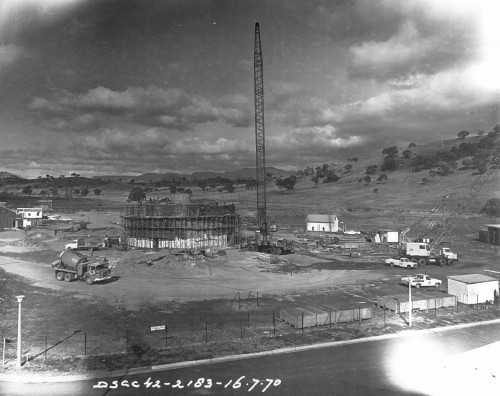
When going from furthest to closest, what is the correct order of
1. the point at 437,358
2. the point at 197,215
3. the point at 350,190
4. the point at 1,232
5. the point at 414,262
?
the point at 350,190, the point at 1,232, the point at 197,215, the point at 414,262, the point at 437,358

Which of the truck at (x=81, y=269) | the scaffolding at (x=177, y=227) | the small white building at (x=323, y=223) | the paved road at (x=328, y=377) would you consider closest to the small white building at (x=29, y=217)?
the scaffolding at (x=177, y=227)

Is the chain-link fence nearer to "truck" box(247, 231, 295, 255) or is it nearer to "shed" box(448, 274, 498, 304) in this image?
"shed" box(448, 274, 498, 304)

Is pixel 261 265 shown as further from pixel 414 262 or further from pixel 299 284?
pixel 414 262

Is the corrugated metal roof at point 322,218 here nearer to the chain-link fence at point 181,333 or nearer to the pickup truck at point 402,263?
the pickup truck at point 402,263

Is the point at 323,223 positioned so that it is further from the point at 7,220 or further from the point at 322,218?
the point at 7,220

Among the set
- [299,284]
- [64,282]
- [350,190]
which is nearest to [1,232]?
[64,282]

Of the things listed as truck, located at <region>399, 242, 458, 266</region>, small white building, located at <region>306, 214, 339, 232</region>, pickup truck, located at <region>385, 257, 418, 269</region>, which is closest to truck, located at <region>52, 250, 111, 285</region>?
pickup truck, located at <region>385, 257, 418, 269</region>

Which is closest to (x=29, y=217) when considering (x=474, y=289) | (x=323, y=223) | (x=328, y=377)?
(x=323, y=223)
